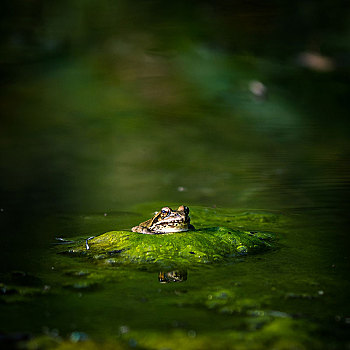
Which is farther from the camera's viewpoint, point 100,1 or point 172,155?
point 100,1

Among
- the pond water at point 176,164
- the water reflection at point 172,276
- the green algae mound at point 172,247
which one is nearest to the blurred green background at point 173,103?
the pond water at point 176,164

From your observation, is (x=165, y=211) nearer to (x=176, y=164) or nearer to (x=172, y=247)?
(x=172, y=247)

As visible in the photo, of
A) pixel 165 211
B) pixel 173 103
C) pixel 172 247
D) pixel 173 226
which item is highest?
pixel 173 103

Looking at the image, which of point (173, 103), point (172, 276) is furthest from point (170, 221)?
point (173, 103)

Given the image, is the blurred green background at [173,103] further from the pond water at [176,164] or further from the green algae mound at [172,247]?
the green algae mound at [172,247]

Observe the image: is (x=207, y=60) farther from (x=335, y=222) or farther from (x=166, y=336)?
(x=166, y=336)

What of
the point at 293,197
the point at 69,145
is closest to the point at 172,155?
the point at 69,145
